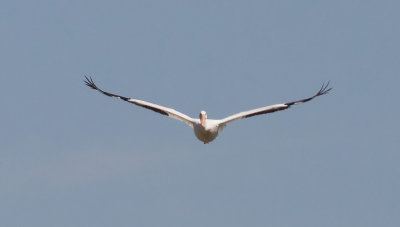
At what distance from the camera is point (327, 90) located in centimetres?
5453

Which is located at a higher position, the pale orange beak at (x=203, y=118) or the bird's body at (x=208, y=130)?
the pale orange beak at (x=203, y=118)

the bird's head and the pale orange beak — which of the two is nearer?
the pale orange beak

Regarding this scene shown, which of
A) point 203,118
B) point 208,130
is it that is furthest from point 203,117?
point 208,130

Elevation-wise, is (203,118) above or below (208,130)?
above

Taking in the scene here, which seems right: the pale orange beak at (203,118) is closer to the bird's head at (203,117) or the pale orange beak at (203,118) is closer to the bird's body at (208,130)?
the bird's head at (203,117)

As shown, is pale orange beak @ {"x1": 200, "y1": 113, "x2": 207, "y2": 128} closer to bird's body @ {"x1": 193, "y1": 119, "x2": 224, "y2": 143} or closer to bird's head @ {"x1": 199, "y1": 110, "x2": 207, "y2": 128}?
bird's head @ {"x1": 199, "y1": 110, "x2": 207, "y2": 128}

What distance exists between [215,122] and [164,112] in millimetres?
2836

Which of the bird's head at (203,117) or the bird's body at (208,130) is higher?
the bird's head at (203,117)

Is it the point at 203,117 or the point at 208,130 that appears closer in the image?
the point at 208,130

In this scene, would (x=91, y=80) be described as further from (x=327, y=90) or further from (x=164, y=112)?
(x=327, y=90)

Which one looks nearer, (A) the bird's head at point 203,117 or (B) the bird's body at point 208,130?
(B) the bird's body at point 208,130

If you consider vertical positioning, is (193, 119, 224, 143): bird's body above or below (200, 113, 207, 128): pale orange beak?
below

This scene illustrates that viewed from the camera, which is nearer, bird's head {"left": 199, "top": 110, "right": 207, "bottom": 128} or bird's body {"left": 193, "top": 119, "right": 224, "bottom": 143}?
bird's body {"left": 193, "top": 119, "right": 224, "bottom": 143}

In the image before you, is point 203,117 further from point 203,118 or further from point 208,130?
point 208,130
